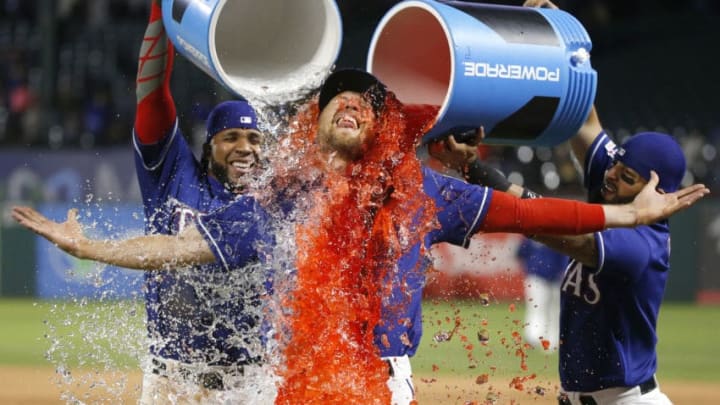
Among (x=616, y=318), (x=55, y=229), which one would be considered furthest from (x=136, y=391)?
(x=55, y=229)

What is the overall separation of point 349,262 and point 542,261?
37.4ft

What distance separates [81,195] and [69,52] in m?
5.23

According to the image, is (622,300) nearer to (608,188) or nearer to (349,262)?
Result: (608,188)

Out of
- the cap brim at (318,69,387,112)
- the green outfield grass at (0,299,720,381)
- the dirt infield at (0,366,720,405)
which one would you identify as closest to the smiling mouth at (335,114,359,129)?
the cap brim at (318,69,387,112)

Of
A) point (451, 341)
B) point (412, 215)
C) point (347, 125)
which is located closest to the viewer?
point (347, 125)

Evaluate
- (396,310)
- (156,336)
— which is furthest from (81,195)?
(396,310)

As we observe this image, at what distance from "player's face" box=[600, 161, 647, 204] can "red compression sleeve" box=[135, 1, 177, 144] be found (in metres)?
2.27

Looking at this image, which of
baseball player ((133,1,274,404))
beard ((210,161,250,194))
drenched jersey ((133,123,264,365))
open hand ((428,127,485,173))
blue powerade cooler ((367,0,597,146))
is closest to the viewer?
blue powerade cooler ((367,0,597,146))

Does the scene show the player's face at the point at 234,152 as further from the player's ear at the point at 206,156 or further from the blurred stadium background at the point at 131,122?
the blurred stadium background at the point at 131,122

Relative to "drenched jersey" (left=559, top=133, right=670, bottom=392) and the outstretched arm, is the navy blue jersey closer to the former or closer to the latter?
"drenched jersey" (left=559, top=133, right=670, bottom=392)

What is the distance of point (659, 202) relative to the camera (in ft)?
16.6

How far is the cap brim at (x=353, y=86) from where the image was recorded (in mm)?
4883

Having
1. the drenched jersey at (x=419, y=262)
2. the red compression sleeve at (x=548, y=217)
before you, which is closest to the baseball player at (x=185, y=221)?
the drenched jersey at (x=419, y=262)

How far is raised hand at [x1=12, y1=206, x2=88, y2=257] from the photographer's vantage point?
4754mm
